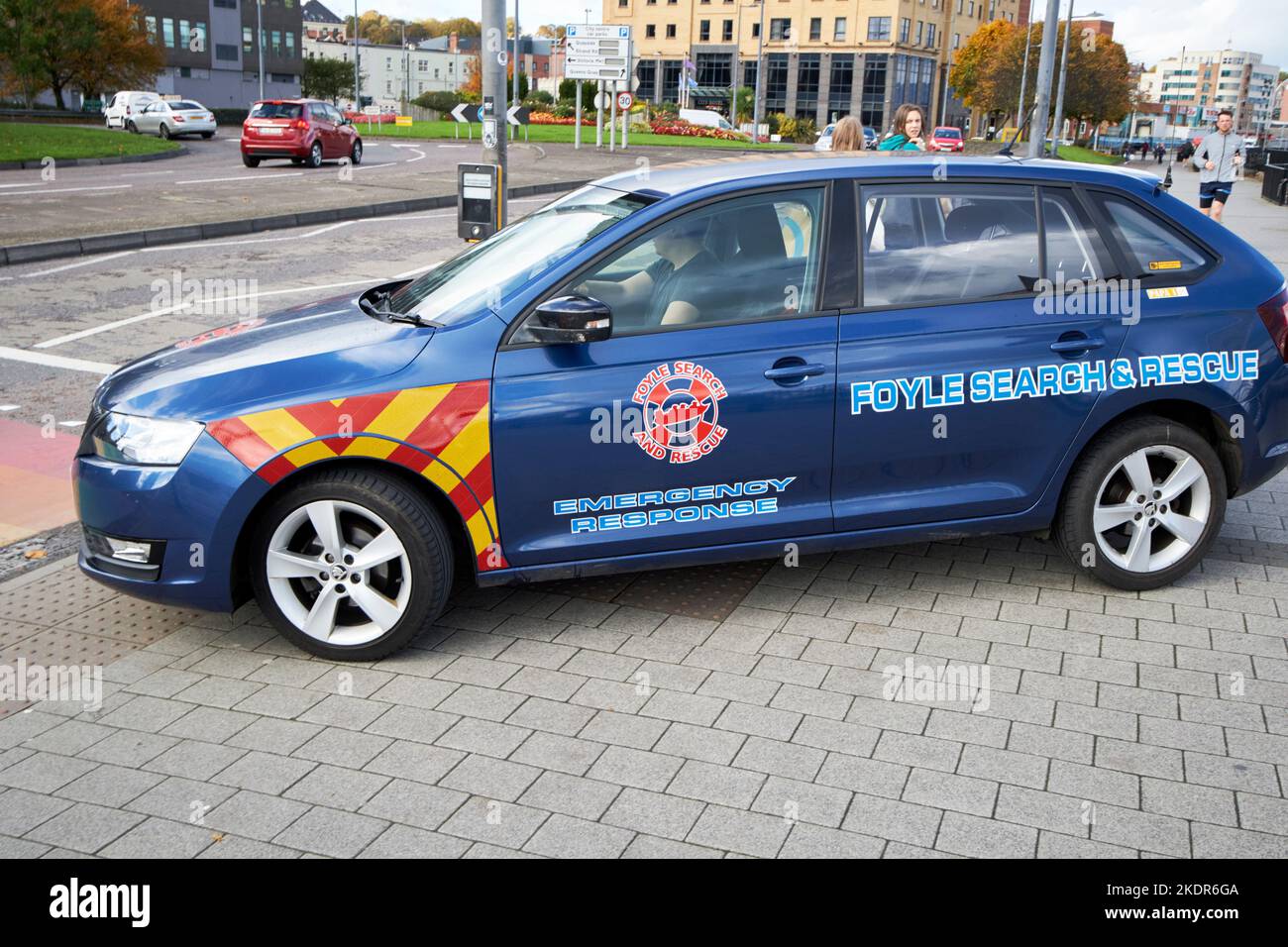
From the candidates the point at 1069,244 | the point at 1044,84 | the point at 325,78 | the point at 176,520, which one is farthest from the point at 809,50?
the point at 176,520

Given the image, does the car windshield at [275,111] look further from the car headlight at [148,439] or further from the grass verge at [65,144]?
the car headlight at [148,439]

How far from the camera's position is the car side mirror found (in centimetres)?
429

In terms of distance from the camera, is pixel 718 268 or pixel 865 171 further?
pixel 865 171

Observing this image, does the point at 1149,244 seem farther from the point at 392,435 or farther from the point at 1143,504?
the point at 392,435

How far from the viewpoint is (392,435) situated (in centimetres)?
428

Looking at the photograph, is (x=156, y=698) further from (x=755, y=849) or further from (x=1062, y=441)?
(x=1062, y=441)

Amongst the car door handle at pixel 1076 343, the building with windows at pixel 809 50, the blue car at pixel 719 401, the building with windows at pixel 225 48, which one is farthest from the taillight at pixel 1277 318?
the building with windows at pixel 809 50

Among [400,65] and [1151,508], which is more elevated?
[400,65]

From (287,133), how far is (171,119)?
1582cm

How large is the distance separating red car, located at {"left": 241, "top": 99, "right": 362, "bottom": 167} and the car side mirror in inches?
1007

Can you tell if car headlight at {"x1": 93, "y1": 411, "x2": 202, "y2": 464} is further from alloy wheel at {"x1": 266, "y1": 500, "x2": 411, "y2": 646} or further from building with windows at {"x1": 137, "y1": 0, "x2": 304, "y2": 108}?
building with windows at {"x1": 137, "y1": 0, "x2": 304, "y2": 108}

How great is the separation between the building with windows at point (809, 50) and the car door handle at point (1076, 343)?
96.5 m

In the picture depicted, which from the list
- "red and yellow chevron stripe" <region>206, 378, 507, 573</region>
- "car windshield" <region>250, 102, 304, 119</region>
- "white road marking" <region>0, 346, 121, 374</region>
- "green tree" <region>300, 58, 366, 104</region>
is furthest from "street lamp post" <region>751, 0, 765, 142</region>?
"red and yellow chevron stripe" <region>206, 378, 507, 573</region>

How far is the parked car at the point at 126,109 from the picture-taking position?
41.1m
